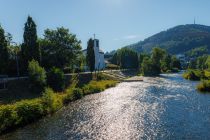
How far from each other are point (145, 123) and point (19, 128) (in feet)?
57.5

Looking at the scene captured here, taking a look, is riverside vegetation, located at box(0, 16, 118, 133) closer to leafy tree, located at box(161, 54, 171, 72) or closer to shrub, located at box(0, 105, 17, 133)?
shrub, located at box(0, 105, 17, 133)

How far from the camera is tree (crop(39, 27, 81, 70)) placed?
93.5 meters

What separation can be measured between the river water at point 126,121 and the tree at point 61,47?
1397 inches

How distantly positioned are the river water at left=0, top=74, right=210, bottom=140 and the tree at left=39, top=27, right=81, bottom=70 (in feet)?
116

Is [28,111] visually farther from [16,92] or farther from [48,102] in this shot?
[16,92]

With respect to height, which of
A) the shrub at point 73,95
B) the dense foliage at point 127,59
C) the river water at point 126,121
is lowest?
the river water at point 126,121

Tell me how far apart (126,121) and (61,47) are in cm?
5959

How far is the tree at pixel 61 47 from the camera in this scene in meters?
93.5

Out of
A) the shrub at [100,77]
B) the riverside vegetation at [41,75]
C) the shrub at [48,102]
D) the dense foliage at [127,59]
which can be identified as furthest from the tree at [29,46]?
the dense foliage at [127,59]

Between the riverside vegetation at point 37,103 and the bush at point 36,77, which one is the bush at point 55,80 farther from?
the bush at point 36,77

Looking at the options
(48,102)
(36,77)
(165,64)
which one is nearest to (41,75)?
(36,77)

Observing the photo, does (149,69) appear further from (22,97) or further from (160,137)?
(160,137)

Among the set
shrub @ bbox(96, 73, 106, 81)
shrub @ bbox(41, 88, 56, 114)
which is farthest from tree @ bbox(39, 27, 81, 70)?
shrub @ bbox(41, 88, 56, 114)

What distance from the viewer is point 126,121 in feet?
141
